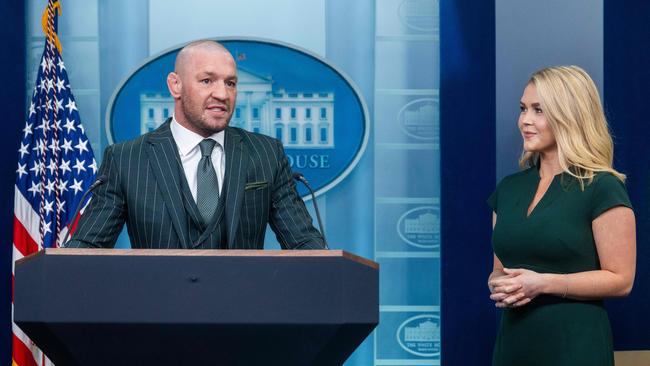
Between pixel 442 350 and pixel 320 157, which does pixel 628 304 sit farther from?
pixel 320 157

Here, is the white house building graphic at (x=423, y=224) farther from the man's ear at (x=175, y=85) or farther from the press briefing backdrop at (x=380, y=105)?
the man's ear at (x=175, y=85)

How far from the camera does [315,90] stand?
4289 mm

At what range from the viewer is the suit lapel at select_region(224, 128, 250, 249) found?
8.05 feet

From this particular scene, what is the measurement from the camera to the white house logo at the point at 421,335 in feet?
14.1

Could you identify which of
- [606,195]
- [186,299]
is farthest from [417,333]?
[186,299]

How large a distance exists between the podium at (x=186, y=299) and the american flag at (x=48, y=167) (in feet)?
6.92

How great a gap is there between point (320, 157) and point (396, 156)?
1.18 feet

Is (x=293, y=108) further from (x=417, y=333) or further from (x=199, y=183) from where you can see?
(x=199, y=183)

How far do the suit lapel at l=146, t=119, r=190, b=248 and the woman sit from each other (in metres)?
0.99

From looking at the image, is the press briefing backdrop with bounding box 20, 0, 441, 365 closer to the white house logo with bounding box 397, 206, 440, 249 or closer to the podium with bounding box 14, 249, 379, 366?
the white house logo with bounding box 397, 206, 440, 249

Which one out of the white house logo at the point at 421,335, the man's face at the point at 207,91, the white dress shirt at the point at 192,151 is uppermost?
the man's face at the point at 207,91

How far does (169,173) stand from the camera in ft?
8.23

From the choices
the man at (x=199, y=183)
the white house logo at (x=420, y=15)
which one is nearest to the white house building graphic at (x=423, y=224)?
the white house logo at (x=420, y=15)

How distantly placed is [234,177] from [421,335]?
204 centimetres
